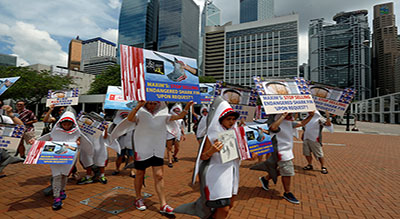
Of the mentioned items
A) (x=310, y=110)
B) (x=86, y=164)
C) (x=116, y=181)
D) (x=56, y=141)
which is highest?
(x=310, y=110)

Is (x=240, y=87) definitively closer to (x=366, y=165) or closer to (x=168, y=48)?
(x=366, y=165)

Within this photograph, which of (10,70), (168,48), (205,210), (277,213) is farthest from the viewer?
(168,48)

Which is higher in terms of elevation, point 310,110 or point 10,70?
point 10,70

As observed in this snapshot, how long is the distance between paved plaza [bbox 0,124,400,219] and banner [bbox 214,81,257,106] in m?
1.91

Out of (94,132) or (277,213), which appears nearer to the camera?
(277,213)

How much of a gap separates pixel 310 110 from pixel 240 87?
1.40 meters

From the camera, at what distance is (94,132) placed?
400 cm

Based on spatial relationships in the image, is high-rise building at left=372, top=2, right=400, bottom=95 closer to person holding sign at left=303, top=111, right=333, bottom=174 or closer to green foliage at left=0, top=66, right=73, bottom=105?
person holding sign at left=303, top=111, right=333, bottom=174

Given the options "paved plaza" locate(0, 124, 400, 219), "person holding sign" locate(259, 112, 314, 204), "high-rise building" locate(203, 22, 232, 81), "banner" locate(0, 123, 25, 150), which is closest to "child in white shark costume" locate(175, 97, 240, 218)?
"paved plaza" locate(0, 124, 400, 219)

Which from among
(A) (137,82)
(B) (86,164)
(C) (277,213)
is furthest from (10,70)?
(C) (277,213)

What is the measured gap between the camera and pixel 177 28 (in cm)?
9525

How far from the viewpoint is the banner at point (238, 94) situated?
155 inches

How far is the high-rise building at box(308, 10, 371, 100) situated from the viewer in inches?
2916

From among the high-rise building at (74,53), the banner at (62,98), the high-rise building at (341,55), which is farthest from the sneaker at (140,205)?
the high-rise building at (74,53)
